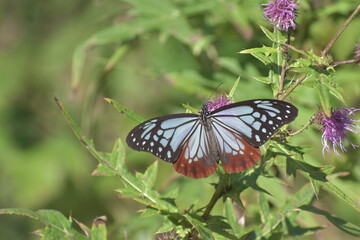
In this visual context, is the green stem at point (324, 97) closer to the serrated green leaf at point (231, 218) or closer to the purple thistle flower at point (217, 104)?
the purple thistle flower at point (217, 104)

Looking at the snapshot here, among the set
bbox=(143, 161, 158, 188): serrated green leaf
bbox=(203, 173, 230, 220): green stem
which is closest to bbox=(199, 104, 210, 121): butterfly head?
bbox=(203, 173, 230, 220): green stem

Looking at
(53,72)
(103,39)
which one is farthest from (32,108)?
(103,39)

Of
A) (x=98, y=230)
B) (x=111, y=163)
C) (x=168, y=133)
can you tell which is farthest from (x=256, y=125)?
(x=98, y=230)

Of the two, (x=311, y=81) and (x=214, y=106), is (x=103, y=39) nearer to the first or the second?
(x=214, y=106)

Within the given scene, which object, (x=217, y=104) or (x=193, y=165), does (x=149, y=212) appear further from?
(x=217, y=104)

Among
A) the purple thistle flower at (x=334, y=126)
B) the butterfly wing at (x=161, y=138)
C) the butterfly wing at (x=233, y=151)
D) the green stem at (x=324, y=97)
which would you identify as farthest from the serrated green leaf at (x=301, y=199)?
the green stem at (x=324, y=97)

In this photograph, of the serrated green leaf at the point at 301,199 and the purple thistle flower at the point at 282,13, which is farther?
the serrated green leaf at the point at 301,199
